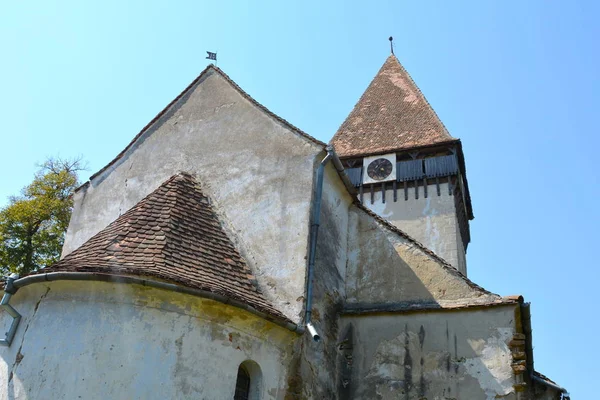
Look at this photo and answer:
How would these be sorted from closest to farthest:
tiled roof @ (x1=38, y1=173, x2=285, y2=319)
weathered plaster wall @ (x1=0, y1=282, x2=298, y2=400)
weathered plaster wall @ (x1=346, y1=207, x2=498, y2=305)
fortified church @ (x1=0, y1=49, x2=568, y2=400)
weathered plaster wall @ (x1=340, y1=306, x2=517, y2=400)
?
weathered plaster wall @ (x1=0, y1=282, x2=298, y2=400) → fortified church @ (x1=0, y1=49, x2=568, y2=400) → tiled roof @ (x1=38, y1=173, x2=285, y2=319) → weathered plaster wall @ (x1=340, y1=306, x2=517, y2=400) → weathered plaster wall @ (x1=346, y1=207, x2=498, y2=305)

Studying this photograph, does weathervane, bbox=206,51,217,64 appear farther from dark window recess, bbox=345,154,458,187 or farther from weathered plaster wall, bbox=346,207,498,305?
dark window recess, bbox=345,154,458,187

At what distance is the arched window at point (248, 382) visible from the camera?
8.31 m

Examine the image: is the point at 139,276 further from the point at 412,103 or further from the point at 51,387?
the point at 412,103

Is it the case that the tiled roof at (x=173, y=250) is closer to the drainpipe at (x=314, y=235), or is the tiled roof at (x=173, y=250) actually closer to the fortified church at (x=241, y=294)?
the fortified church at (x=241, y=294)

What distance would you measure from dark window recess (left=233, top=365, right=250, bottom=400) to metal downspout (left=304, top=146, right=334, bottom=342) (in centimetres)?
112

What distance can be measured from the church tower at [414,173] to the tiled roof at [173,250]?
11.5m

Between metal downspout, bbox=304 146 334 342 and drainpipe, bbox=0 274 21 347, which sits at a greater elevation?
metal downspout, bbox=304 146 334 342

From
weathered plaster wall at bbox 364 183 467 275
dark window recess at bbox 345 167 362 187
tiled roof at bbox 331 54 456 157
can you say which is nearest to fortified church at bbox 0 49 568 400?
weathered plaster wall at bbox 364 183 467 275

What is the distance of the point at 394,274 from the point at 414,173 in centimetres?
1056

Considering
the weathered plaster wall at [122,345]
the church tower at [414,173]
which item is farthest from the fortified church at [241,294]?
the church tower at [414,173]

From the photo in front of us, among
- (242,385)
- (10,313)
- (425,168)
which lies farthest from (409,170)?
(10,313)

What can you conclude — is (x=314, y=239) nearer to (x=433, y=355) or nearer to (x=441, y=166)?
(x=433, y=355)

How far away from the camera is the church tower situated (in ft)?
67.1

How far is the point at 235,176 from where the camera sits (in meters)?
11.0
